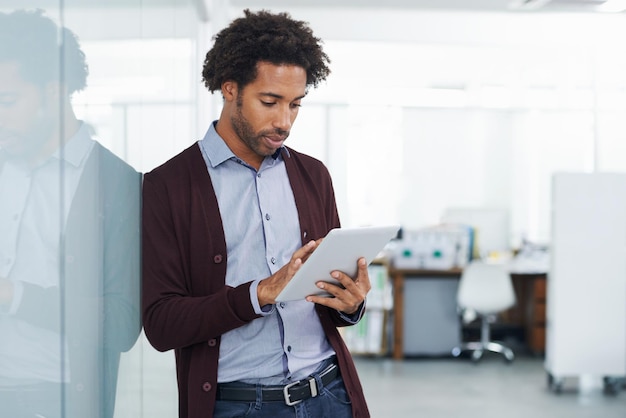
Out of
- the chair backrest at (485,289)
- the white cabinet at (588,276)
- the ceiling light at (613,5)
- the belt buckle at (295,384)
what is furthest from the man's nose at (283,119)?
the chair backrest at (485,289)

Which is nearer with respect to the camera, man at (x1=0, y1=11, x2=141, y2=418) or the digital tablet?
man at (x1=0, y1=11, x2=141, y2=418)

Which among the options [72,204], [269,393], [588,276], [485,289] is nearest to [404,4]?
[485,289]

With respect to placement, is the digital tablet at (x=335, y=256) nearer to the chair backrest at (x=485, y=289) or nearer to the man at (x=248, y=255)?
the man at (x=248, y=255)

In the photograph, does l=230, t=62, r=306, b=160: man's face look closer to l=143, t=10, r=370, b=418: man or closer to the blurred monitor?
l=143, t=10, r=370, b=418: man

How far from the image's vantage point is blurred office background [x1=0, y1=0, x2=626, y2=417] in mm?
6023

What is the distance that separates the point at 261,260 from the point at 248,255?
0.03 metres

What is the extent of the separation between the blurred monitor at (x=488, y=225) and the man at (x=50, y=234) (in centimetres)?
672

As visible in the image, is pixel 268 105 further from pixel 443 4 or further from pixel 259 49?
pixel 443 4

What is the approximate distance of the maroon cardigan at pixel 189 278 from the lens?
1.46 meters

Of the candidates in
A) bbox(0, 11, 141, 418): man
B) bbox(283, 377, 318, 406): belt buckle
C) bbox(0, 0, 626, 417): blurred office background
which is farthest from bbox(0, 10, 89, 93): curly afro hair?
bbox(0, 0, 626, 417): blurred office background

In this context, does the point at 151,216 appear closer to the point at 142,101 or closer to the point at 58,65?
the point at 142,101

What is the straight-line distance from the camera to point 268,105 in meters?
1.64

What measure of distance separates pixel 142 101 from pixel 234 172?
0.29 meters

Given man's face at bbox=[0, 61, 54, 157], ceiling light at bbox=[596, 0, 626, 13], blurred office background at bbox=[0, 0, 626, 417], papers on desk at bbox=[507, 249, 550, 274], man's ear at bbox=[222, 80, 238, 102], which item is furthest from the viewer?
papers on desk at bbox=[507, 249, 550, 274]
